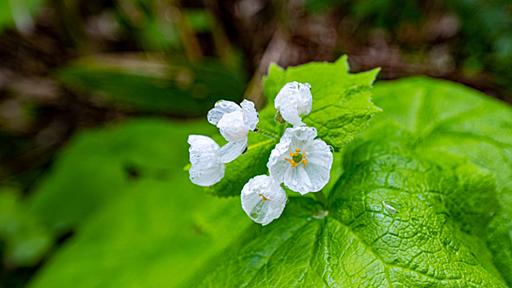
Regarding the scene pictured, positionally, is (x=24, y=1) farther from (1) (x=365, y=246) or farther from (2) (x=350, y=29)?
(1) (x=365, y=246)

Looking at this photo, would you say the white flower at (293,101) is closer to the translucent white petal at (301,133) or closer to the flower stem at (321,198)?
the translucent white petal at (301,133)

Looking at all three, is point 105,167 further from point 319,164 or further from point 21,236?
point 319,164

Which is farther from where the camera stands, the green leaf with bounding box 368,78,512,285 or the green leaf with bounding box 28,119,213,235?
the green leaf with bounding box 28,119,213,235

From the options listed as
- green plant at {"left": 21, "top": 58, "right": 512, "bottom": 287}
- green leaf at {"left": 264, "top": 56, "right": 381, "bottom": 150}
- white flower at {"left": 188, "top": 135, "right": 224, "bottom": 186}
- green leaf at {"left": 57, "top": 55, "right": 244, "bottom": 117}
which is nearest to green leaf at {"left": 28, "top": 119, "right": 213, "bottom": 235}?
green leaf at {"left": 57, "top": 55, "right": 244, "bottom": 117}

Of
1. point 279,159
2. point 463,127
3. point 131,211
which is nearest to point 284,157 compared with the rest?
point 279,159

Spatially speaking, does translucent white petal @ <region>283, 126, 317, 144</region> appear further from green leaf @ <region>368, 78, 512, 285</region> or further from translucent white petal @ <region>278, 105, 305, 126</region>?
green leaf @ <region>368, 78, 512, 285</region>

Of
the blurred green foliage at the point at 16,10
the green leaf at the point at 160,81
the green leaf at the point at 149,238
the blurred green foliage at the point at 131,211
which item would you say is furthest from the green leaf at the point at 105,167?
the blurred green foliage at the point at 16,10

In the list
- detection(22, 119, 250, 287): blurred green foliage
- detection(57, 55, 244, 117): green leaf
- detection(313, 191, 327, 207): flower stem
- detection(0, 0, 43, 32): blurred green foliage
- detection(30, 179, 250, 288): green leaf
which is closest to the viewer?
detection(313, 191, 327, 207): flower stem
